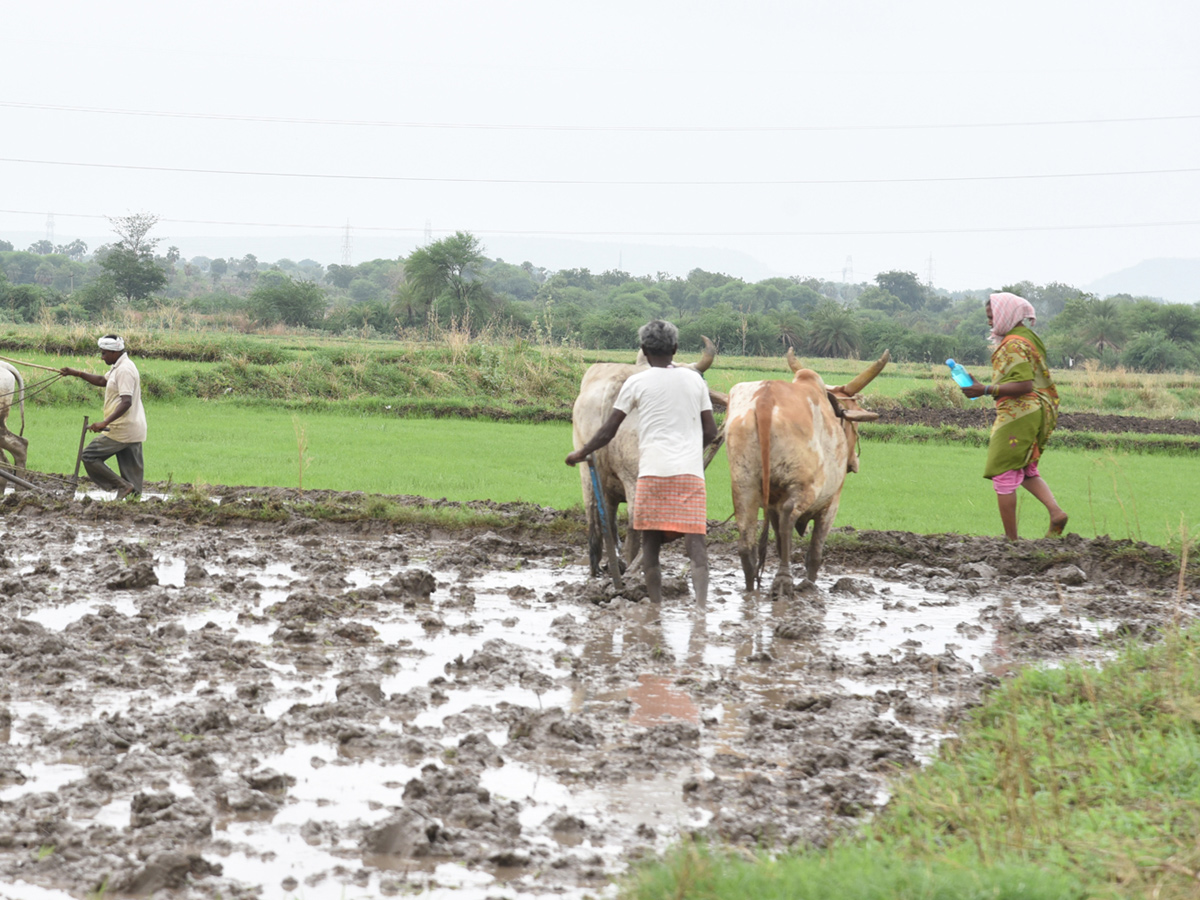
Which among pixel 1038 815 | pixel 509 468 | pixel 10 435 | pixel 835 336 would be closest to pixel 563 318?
pixel 835 336

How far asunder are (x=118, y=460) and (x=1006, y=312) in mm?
7931

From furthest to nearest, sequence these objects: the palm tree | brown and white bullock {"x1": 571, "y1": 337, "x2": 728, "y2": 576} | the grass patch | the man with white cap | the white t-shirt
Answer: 1. the palm tree
2. the man with white cap
3. brown and white bullock {"x1": 571, "y1": 337, "x2": 728, "y2": 576}
4. the white t-shirt
5. the grass patch

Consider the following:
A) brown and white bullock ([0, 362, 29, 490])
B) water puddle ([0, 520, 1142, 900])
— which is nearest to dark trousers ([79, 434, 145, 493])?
brown and white bullock ([0, 362, 29, 490])

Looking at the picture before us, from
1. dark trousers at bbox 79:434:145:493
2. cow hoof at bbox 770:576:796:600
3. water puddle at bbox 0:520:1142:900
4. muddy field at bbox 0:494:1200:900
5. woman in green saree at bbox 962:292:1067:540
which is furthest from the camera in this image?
dark trousers at bbox 79:434:145:493

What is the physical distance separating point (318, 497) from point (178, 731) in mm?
7204

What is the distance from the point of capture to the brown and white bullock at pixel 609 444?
7.68m

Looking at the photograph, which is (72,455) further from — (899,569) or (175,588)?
(899,569)

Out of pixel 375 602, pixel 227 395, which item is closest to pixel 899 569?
pixel 375 602

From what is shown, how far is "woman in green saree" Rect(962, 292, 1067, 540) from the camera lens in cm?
927

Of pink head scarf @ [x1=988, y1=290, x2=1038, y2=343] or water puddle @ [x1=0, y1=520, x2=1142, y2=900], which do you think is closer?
water puddle @ [x1=0, y1=520, x2=1142, y2=900]

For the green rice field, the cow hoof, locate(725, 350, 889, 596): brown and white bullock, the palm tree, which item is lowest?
the cow hoof

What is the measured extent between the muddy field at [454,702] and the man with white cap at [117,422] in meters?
1.71

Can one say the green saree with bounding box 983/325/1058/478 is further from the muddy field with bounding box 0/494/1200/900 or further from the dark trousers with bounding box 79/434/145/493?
the dark trousers with bounding box 79/434/145/493

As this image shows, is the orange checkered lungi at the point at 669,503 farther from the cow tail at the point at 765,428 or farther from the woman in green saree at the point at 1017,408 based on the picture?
the woman in green saree at the point at 1017,408
